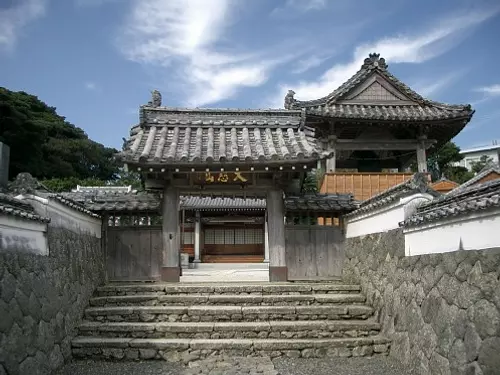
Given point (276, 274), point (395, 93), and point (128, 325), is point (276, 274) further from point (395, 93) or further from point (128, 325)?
point (395, 93)

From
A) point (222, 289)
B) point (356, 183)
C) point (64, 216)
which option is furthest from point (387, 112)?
point (64, 216)

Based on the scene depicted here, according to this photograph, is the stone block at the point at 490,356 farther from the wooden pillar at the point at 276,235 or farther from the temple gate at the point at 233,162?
the wooden pillar at the point at 276,235

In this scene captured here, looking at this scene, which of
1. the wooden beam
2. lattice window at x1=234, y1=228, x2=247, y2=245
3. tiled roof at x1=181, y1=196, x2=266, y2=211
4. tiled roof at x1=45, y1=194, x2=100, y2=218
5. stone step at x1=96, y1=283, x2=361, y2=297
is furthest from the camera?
lattice window at x1=234, y1=228, x2=247, y2=245

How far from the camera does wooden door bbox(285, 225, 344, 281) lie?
10.2 metres

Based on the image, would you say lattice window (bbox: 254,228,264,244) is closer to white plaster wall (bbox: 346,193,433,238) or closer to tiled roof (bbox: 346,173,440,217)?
white plaster wall (bbox: 346,193,433,238)

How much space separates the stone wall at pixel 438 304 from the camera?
433 centimetres

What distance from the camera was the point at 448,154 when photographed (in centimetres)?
3681

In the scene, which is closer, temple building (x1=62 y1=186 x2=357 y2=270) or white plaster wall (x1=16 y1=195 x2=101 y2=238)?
white plaster wall (x1=16 y1=195 x2=101 y2=238)

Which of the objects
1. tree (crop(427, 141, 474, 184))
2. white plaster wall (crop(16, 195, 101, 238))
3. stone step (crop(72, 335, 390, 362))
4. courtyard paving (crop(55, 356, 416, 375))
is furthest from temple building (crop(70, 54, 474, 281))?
tree (crop(427, 141, 474, 184))

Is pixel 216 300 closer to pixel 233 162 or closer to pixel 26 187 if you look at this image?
pixel 233 162

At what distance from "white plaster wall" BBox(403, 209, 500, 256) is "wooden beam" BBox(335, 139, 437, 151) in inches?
401

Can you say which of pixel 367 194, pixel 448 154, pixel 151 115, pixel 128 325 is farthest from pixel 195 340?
pixel 448 154

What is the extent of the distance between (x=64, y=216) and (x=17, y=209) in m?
1.83

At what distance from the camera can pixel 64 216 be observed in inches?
293
